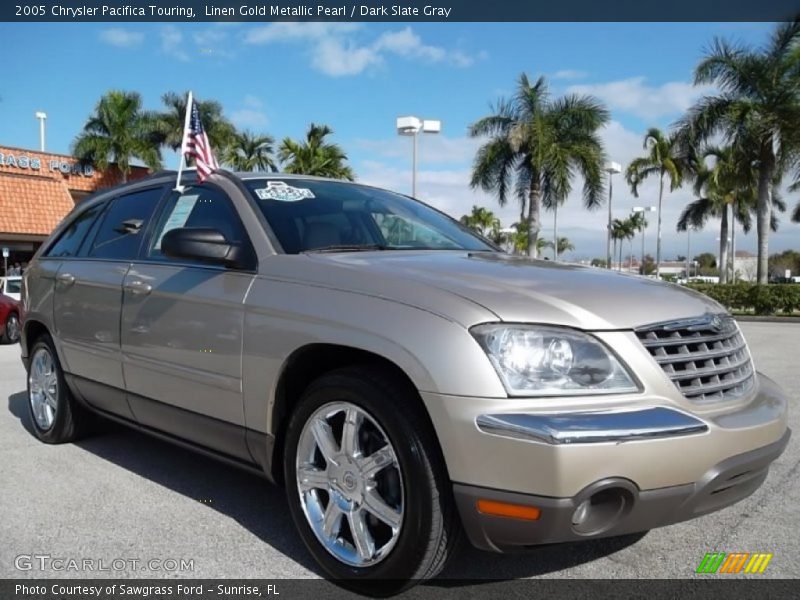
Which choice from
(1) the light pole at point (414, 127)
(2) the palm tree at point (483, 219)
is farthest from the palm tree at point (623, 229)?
(1) the light pole at point (414, 127)

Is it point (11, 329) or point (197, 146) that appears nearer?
point (197, 146)

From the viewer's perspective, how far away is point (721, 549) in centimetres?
323

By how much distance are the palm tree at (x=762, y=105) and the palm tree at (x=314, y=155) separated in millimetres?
16430

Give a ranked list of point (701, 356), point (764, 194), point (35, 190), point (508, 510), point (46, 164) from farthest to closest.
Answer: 1. point (46, 164)
2. point (35, 190)
3. point (764, 194)
4. point (701, 356)
5. point (508, 510)

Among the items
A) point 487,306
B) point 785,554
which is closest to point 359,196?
point 487,306

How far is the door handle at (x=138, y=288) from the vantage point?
12.7ft

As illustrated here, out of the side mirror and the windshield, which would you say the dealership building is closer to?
the windshield

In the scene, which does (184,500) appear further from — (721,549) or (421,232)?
(721,549)

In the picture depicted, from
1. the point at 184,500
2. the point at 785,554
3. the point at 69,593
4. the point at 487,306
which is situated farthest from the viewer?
the point at 184,500

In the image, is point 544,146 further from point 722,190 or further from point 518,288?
point 518,288

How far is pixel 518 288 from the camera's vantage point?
2.75 metres

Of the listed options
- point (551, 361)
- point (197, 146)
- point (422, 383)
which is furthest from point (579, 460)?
point (197, 146)

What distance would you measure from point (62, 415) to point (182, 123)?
34.9m

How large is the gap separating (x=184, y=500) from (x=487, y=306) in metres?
2.26
